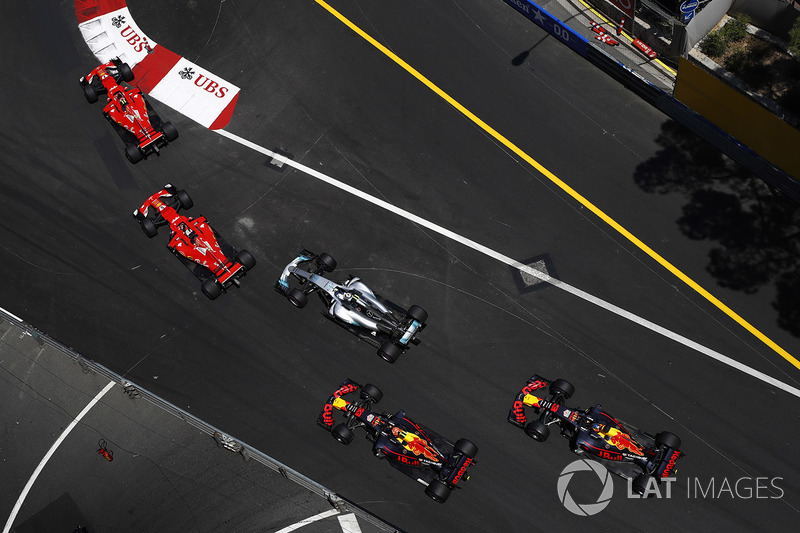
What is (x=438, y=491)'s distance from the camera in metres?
23.3

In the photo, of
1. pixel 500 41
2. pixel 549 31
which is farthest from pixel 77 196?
pixel 549 31

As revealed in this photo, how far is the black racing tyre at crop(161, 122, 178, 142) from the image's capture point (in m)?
28.6

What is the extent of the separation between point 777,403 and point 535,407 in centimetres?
727

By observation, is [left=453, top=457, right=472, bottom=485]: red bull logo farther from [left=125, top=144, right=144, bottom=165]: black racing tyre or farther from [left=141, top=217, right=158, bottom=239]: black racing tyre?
[left=125, top=144, right=144, bottom=165]: black racing tyre

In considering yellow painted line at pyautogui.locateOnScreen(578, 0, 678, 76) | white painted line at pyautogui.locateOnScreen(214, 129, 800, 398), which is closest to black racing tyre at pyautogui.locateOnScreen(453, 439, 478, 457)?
white painted line at pyautogui.locateOnScreen(214, 129, 800, 398)

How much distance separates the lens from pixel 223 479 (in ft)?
80.2

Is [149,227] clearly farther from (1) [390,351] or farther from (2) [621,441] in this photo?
(2) [621,441]

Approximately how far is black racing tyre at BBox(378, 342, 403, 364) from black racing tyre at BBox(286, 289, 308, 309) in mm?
2994

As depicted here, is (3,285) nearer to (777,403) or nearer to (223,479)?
(223,479)

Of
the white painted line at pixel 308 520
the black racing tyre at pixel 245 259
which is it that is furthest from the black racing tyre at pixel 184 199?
the white painted line at pixel 308 520

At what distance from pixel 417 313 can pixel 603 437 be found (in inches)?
263

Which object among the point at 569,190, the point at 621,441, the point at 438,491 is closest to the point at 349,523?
the point at 438,491
